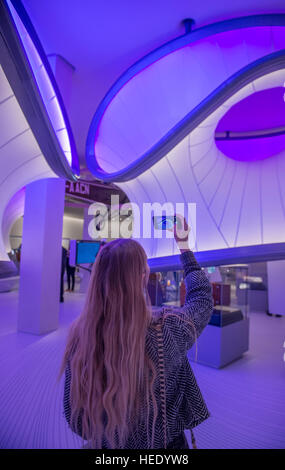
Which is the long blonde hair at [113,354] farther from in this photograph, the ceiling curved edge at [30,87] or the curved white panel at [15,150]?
the curved white panel at [15,150]

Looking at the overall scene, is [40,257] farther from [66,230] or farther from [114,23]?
[66,230]

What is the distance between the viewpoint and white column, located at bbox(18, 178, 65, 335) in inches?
204

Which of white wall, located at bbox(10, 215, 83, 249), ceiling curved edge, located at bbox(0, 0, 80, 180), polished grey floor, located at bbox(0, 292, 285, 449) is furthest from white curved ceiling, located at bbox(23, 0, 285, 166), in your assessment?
white wall, located at bbox(10, 215, 83, 249)

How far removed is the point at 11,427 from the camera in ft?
8.19

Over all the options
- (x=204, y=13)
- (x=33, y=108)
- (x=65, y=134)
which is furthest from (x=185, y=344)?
(x=204, y=13)

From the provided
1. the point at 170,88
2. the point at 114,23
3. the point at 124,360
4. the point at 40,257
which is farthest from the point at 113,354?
the point at 114,23

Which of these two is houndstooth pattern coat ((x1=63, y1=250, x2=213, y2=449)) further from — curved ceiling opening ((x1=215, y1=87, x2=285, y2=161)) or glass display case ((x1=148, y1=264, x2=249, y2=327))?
curved ceiling opening ((x1=215, y1=87, x2=285, y2=161))

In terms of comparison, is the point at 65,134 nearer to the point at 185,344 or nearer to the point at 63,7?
the point at 63,7

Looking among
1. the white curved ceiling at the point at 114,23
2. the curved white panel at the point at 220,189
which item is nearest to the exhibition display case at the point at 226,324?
the curved white panel at the point at 220,189

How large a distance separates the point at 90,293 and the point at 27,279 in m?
4.77

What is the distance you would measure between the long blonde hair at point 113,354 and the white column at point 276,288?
27.0 ft

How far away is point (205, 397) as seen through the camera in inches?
123

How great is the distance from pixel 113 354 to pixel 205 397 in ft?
9.09

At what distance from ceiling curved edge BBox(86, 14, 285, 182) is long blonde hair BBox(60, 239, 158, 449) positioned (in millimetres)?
3983
